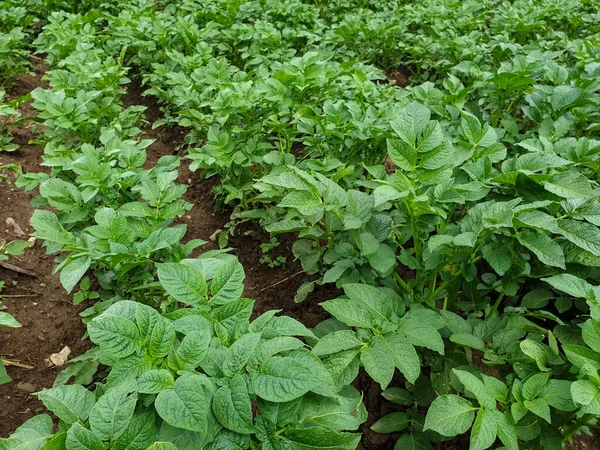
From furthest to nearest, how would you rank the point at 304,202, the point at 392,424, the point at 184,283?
the point at 392,424 < the point at 304,202 < the point at 184,283

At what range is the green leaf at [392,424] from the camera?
1829 mm

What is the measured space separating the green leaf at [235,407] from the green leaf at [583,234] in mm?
1115

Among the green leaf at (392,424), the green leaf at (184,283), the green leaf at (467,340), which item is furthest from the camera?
the green leaf at (392,424)

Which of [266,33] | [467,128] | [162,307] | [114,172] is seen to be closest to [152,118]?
[266,33]

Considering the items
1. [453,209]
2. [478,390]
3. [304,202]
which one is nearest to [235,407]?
[478,390]

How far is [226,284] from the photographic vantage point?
1.47m

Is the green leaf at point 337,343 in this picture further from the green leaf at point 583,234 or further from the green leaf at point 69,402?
the green leaf at point 583,234

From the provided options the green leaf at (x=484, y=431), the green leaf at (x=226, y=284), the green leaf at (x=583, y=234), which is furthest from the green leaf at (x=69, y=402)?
the green leaf at (x=583, y=234)

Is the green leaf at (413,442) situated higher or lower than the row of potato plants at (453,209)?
lower

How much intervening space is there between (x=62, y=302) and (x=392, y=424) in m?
1.84

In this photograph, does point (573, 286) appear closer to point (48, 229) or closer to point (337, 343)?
point (337, 343)

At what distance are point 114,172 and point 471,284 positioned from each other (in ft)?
5.52

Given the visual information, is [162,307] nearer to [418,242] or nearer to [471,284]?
[418,242]

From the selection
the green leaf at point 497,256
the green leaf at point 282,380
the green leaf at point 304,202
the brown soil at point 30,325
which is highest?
the green leaf at point 304,202
